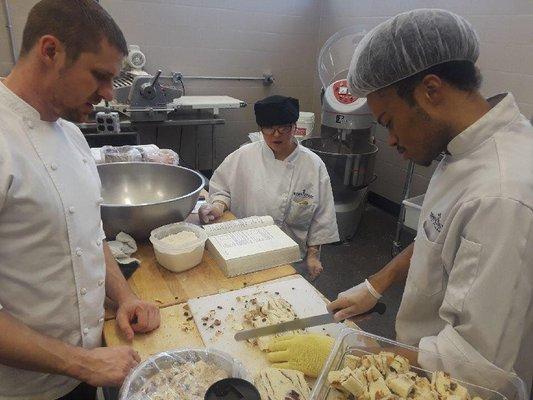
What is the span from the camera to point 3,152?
0.79 metres

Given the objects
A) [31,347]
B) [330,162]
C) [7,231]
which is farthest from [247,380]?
[330,162]

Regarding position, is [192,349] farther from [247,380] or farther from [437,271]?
[437,271]

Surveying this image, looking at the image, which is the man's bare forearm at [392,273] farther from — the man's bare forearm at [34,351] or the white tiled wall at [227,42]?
the white tiled wall at [227,42]

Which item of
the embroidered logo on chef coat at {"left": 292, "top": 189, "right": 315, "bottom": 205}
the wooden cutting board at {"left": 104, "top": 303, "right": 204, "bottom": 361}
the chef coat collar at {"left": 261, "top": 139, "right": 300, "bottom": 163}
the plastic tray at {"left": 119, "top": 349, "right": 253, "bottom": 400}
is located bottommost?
the wooden cutting board at {"left": 104, "top": 303, "right": 204, "bottom": 361}

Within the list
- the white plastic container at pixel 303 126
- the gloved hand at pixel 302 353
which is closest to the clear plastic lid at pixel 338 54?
the white plastic container at pixel 303 126

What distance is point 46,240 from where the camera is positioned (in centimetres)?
89

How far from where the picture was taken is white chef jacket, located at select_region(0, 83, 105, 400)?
84 cm

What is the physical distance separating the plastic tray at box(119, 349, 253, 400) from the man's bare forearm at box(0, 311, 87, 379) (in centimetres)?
17

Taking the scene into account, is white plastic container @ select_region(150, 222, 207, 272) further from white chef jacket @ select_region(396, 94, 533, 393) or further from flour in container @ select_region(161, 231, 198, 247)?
white chef jacket @ select_region(396, 94, 533, 393)

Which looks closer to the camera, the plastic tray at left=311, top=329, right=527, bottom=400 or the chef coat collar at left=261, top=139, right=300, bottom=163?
the plastic tray at left=311, top=329, right=527, bottom=400

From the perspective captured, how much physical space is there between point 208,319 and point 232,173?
1.09 m

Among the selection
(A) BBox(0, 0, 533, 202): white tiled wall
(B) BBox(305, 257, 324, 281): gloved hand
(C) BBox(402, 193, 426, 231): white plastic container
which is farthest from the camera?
(A) BBox(0, 0, 533, 202): white tiled wall

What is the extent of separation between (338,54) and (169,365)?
9.74 ft

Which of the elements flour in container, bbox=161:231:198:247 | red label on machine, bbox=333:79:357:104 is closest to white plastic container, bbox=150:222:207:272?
flour in container, bbox=161:231:198:247
